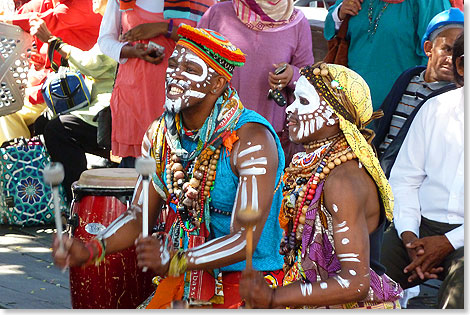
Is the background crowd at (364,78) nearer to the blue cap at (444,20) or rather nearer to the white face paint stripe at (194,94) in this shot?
the blue cap at (444,20)

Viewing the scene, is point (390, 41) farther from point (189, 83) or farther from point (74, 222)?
point (74, 222)

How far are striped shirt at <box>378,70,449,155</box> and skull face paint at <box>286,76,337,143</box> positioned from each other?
6.44ft

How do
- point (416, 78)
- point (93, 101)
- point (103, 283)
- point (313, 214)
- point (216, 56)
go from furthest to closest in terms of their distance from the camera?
point (93, 101)
point (416, 78)
point (103, 283)
point (216, 56)
point (313, 214)

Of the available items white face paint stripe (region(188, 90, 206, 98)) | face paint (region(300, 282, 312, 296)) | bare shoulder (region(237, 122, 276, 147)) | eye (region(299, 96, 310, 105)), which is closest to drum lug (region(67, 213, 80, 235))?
white face paint stripe (region(188, 90, 206, 98))

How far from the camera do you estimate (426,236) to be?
4.31 metres

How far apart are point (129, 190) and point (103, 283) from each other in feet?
1.72

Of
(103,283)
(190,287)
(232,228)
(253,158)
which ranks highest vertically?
(253,158)

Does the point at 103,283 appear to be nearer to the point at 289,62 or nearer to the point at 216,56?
the point at 216,56

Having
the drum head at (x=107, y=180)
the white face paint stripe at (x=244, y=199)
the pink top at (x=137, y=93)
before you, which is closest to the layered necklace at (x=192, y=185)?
the white face paint stripe at (x=244, y=199)

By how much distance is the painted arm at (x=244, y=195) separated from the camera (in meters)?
3.14

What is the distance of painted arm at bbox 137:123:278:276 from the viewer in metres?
3.14

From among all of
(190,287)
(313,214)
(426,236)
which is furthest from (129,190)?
(426,236)

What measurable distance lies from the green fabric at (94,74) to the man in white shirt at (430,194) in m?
2.91

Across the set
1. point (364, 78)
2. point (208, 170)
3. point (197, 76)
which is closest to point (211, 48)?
point (197, 76)
